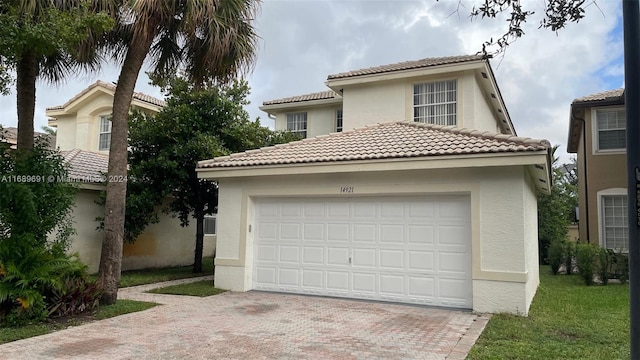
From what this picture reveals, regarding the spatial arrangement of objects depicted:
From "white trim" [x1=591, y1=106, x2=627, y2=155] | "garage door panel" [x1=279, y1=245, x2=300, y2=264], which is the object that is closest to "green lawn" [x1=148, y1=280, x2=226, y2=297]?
"garage door panel" [x1=279, y1=245, x2=300, y2=264]

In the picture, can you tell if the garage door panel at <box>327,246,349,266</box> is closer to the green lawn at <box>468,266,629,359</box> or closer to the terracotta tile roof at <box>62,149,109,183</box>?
the green lawn at <box>468,266,629,359</box>

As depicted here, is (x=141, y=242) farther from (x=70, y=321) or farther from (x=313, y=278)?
(x=70, y=321)

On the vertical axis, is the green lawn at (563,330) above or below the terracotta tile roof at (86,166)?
below

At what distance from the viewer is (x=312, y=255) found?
460 inches

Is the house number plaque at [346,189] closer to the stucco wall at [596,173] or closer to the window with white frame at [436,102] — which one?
the window with white frame at [436,102]

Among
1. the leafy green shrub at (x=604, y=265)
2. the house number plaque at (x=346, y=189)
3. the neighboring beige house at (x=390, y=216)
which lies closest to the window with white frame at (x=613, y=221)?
the leafy green shrub at (x=604, y=265)

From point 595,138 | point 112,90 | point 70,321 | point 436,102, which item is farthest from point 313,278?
point 112,90

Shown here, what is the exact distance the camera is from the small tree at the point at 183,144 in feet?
48.4

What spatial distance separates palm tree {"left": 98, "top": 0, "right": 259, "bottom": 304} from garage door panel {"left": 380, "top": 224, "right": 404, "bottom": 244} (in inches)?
197

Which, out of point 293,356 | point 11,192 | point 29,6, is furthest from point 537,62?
point 11,192

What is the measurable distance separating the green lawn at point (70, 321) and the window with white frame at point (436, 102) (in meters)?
10.1

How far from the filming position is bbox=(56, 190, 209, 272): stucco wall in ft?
49.3

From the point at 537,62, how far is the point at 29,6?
825 cm

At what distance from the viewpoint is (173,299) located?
35.9ft
